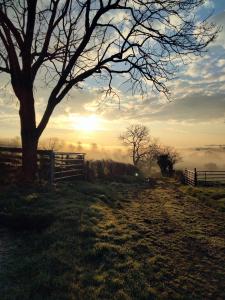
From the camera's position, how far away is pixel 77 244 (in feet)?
25.5

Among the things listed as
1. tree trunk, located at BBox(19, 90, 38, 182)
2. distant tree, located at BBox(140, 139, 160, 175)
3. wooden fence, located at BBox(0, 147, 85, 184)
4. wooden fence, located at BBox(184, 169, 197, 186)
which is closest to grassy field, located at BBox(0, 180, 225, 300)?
tree trunk, located at BBox(19, 90, 38, 182)

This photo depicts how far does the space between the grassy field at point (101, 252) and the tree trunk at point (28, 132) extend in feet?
8.06

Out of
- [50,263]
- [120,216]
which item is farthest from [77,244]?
[120,216]

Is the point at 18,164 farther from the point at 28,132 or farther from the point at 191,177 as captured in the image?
the point at 191,177

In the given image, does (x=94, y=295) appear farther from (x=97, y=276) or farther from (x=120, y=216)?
(x=120, y=216)

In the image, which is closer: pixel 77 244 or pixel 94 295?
pixel 94 295

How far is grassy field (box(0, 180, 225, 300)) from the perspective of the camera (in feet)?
19.4

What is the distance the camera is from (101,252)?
7.38m

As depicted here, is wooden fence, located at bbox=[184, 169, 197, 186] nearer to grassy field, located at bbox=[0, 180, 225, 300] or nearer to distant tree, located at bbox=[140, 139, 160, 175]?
grassy field, located at bbox=[0, 180, 225, 300]

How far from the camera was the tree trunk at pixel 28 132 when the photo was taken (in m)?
15.0

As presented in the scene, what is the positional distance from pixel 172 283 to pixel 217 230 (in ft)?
16.3

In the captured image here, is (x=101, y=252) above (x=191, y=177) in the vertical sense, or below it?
below

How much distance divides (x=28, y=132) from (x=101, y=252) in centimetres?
911

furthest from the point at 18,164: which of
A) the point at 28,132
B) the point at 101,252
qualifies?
the point at 101,252
